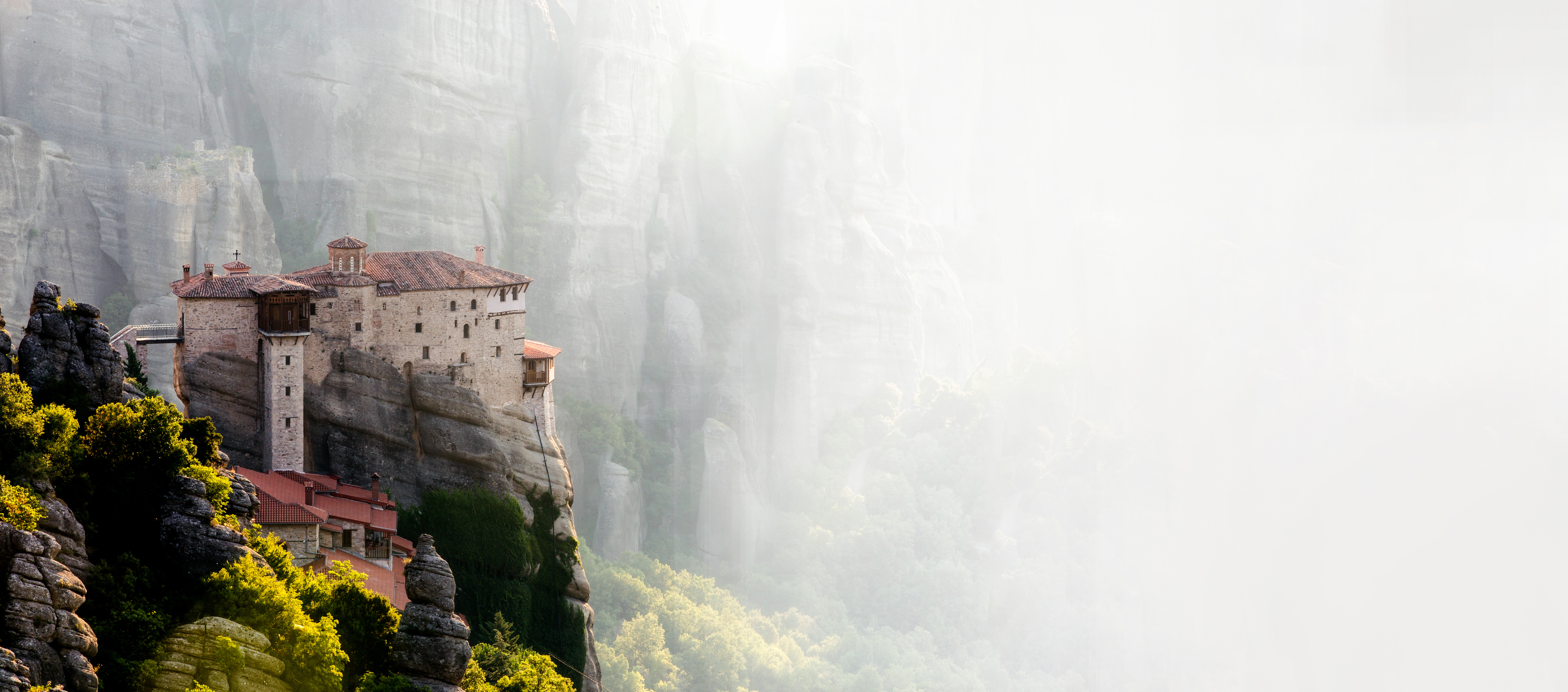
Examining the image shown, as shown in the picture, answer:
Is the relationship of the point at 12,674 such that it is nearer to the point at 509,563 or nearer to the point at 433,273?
the point at 509,563

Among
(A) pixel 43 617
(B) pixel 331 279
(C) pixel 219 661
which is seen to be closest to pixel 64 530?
(A) pixel 43 617

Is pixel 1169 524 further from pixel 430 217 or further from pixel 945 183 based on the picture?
pixel 430 217

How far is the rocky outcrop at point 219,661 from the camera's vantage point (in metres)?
20.9

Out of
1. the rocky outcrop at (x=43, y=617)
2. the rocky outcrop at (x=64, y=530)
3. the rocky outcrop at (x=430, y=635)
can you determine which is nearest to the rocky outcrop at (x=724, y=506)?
the rocky outcrop at (x=430, y=635)

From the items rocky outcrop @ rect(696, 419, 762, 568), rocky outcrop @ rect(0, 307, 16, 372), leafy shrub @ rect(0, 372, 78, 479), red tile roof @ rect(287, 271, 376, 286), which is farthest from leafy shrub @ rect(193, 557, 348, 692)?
rocky outcrop @ rect(696, 419, 762, 568)

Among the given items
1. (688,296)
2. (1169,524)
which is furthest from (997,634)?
(688,296)

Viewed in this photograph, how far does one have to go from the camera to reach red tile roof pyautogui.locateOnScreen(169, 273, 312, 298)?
112 ft

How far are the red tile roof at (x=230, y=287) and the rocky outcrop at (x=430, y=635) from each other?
14103 mm

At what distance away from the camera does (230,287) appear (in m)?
34.8

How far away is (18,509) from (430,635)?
7164mm

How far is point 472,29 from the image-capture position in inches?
2763

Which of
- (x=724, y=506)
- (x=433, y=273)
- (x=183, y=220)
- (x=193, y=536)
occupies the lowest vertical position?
(x=724, y=506)

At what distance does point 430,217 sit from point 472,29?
11968mm

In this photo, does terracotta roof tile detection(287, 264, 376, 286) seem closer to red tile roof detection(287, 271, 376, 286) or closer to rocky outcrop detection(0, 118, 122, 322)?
red tile roof detection(287, 271, 376, 286)
